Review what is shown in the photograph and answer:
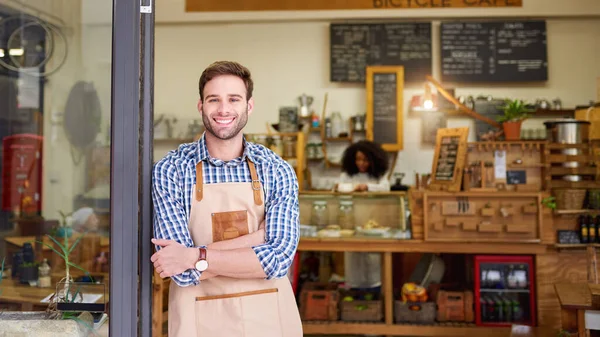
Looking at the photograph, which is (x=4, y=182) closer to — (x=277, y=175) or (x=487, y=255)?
(x=277, y=175)

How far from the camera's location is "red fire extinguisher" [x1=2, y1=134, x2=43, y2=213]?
2760 mm

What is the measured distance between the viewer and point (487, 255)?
448 cm

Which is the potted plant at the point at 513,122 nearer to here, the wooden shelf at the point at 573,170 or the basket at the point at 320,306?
the wooden shelf at the point at 573,170

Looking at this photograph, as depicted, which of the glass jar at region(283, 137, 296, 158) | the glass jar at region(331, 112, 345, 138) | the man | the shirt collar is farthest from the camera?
the glass jar at region(331, 112, 345, 138)

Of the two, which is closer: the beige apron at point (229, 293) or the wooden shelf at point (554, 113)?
the beige apron at point (229, 293)

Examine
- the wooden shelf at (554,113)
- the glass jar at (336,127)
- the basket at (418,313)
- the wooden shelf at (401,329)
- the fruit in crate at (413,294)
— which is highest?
the wooden shelf at (554,113)

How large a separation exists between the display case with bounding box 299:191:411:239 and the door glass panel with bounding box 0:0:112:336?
225 centimetres

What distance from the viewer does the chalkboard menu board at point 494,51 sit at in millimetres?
7062

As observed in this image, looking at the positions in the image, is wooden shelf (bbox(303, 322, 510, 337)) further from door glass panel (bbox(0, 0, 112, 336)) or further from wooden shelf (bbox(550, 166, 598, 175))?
door glass panel (bbox(0, 0, 112, 336))

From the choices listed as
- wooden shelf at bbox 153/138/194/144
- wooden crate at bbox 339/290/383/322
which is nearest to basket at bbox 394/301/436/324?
wooden crate at bbox 339/290/383/322

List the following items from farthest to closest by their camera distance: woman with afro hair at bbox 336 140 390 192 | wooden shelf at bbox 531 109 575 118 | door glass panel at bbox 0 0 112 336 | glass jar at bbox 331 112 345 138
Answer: glass jar at bbox 331 112 345 138 < wooden shelf at bbox 531 109 575 118 < woman with afro hair at bbox 336 140 390 192 < door glass panel at bbox 0 0 112 336

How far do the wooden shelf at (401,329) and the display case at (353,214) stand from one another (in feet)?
2.44

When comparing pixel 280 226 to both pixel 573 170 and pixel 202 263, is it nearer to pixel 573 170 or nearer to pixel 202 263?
pixel 202 263

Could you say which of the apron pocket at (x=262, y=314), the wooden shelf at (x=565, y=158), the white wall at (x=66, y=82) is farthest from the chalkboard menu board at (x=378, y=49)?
the apron pocket at (x=262, y=314)
